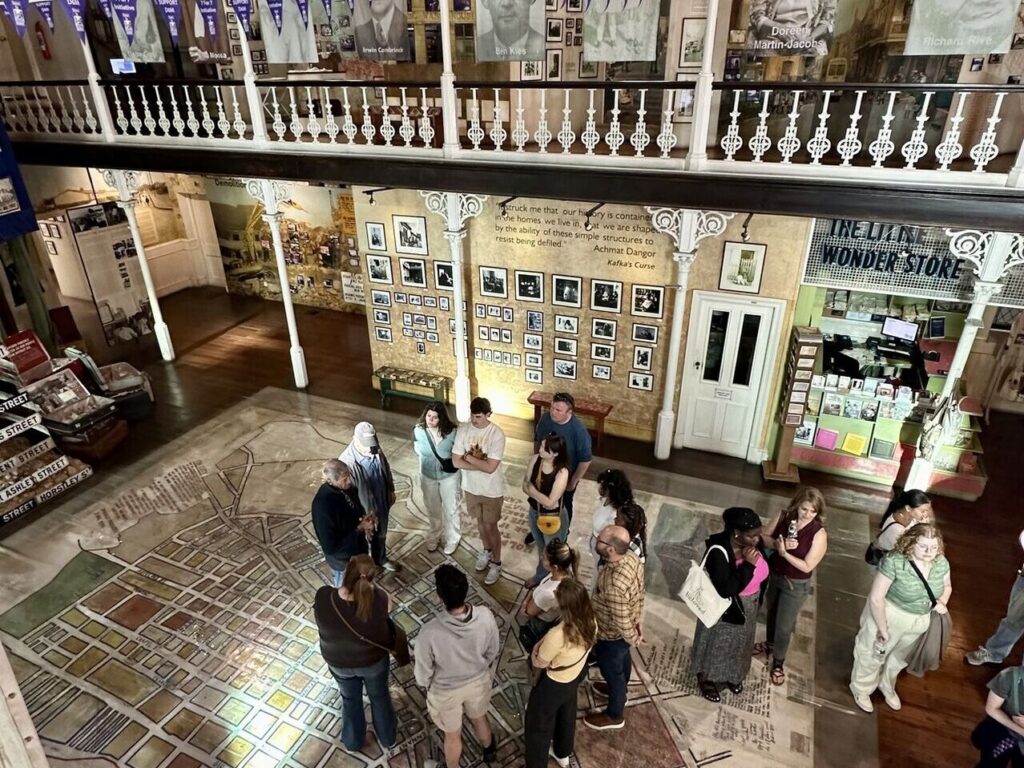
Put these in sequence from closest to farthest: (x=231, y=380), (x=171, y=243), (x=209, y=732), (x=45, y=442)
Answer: (x=209, y=732) < (x=45, y=442) < (x=231, y=380) < (x=171, y=243)

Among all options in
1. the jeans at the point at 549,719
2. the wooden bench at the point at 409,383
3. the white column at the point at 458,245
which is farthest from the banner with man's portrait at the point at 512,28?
the jeans at the point at 549,719

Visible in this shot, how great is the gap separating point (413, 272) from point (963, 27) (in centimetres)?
642

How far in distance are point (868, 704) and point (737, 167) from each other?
4688 mm

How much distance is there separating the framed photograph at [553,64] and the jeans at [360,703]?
7603 millimetres

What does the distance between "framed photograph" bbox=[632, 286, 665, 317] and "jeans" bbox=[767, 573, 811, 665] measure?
375 cm

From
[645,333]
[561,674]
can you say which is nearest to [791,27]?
[645,333]

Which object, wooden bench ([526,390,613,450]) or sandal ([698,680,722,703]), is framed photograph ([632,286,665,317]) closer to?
wooden bench ([526,390,613,450])

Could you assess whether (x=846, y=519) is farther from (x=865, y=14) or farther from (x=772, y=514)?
(x=865, y=14)

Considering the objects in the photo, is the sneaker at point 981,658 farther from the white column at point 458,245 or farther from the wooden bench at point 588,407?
the white column at point 458,245

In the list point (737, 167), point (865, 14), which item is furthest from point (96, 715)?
point (865, 14)

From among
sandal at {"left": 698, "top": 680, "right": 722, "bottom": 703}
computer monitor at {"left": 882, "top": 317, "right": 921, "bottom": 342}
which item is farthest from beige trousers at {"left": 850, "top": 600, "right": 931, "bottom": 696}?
computer monitor at {"left": 882, "top": 317, "right": 921, "bottom": 342}

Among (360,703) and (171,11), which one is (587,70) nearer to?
(171,11)

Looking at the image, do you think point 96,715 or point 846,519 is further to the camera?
point 846,519

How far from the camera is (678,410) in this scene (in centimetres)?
827
